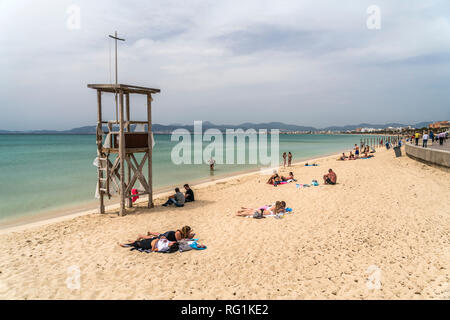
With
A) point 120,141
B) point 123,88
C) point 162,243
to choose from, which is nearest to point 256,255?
point 162,243

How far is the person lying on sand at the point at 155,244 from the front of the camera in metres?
5.97

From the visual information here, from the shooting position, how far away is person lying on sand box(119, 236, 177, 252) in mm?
A: 5969

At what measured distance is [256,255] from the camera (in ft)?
18.6

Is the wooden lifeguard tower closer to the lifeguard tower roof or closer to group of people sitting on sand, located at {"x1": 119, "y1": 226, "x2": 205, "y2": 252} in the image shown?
the lifeguard tower roof

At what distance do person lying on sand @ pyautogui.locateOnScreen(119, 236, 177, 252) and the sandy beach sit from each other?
21cm

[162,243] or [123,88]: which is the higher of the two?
[123,88]

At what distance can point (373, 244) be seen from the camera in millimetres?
6004

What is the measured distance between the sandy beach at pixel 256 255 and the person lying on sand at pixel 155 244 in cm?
21

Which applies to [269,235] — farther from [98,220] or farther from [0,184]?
[0,184]

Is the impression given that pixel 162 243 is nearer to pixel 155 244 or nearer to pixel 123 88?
pixel 155 244

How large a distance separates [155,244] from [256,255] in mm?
2113

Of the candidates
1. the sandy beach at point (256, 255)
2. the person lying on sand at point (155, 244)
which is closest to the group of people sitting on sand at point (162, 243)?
the person lying on sand at point (155, 244)
